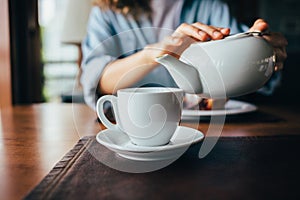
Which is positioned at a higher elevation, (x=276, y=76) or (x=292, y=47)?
(x=276, y=76)

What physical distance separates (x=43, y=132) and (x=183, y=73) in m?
0.31

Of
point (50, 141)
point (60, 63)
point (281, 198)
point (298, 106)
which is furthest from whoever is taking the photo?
point (60, 63)

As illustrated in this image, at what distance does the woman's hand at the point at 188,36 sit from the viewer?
1.90 feet

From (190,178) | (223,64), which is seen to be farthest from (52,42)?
(190,178)

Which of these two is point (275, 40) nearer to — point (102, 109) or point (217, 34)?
point (217, 34)

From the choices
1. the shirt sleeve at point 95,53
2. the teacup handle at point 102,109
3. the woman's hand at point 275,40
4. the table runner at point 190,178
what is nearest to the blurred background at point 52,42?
the shirt sleeve at point 95,53

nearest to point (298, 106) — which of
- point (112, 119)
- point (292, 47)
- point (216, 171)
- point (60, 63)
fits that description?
point (112, 119)

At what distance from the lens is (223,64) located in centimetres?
52

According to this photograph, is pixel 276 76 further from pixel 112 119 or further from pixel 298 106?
pixel 112 119

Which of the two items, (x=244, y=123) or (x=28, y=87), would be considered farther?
(x=28, y=87)

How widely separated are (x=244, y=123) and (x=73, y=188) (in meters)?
0.47

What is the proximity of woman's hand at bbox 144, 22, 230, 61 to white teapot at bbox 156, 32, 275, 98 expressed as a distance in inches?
2.3

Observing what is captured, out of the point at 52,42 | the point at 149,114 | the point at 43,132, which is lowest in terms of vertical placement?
the point at 52,42

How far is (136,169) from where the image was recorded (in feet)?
1.36
